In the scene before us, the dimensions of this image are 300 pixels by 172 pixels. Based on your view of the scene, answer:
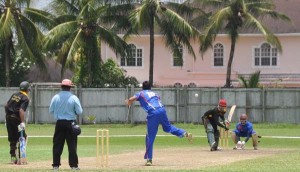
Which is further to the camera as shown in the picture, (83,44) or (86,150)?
(83,44)

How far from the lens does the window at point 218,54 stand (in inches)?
2467

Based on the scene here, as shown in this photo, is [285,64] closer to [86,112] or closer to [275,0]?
[275,0]

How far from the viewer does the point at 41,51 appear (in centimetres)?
5025

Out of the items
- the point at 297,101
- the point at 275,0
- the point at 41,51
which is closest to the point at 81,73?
the point at 41,51

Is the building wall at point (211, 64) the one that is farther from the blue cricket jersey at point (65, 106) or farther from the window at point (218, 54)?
the blue cricket jersey at point (65, 106)

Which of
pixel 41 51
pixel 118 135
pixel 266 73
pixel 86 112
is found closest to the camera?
pixel 118 135

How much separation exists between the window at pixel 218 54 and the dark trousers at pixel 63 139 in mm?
45903

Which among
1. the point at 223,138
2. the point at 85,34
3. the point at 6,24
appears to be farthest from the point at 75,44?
the point at 223,138

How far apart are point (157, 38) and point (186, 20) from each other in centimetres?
1163

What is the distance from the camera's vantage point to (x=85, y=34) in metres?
49.3

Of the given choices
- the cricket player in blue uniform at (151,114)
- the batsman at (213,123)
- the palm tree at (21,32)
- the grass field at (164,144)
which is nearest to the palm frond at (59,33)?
the palm tree at (21,32)

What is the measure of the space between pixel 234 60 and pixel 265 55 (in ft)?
7.74

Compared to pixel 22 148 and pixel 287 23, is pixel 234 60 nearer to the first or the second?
pixel 287 23

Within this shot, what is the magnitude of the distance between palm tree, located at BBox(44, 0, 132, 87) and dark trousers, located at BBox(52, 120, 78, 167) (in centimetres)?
3042
